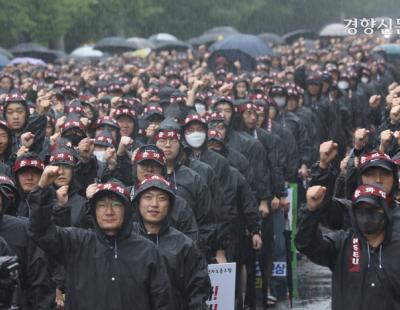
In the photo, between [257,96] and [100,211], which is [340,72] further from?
[100,211]

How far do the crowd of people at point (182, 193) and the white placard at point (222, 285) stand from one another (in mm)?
353

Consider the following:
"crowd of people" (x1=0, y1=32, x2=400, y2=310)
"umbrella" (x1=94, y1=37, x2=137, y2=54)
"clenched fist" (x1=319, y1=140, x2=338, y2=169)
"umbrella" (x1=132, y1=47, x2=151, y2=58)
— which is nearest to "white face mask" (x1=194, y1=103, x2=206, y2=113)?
"crowd of people" (x1=0, y1=32, x2=400, y2=310)

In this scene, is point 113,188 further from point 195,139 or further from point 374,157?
point 195,139

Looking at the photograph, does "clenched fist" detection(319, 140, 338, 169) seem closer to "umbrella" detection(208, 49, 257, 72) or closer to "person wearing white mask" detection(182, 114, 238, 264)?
"person wearing white mask" detection(182, 114, 238, 264)

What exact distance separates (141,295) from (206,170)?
3.90 metres

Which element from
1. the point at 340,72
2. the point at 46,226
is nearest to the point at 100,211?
the point at 46,226

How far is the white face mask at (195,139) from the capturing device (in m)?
12.7

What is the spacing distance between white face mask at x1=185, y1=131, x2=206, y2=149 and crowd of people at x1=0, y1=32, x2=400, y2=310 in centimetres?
2

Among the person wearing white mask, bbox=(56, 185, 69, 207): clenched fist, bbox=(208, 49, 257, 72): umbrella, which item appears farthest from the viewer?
bbox=(208, 49, 257, 72): umbrella

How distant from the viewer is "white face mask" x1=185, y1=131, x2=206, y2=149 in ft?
41.8

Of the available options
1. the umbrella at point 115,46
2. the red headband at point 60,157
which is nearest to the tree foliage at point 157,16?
the umbrella at point 115,46

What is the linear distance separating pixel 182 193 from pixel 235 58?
1959 cm

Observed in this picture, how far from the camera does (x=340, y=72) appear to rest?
81.5 feet

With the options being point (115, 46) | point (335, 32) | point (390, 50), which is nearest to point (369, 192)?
point (390, 50)
